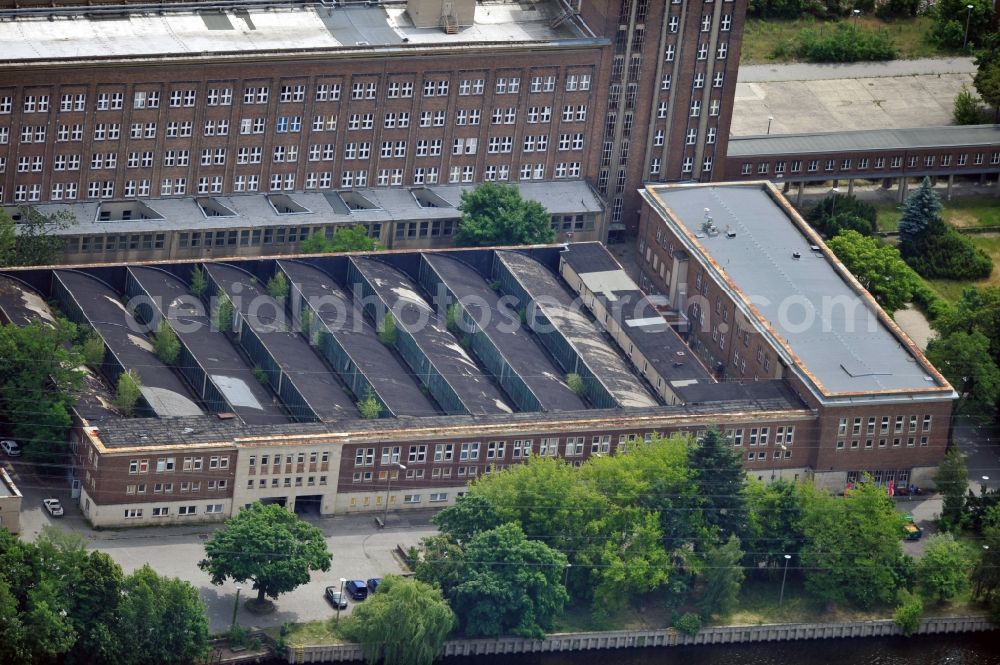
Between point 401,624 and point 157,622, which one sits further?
point 401,624

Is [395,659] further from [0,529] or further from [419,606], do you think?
[0,529]

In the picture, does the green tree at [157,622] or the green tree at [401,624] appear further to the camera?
the green tree at [401,624]

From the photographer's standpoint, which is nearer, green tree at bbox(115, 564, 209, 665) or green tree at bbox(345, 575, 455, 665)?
green tree at bbox(115, 564, 209, 665)

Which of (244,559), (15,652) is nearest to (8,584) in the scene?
(15,652)
